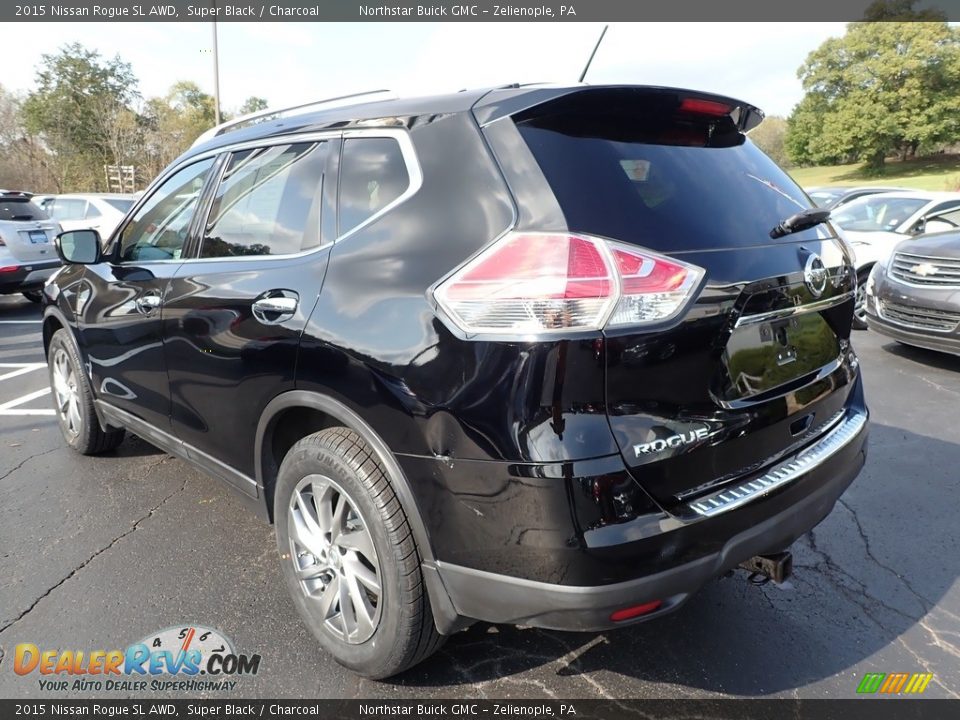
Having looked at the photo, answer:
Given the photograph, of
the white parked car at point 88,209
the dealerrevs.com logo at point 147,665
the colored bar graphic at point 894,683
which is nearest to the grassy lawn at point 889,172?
the white parked car at point 88,209

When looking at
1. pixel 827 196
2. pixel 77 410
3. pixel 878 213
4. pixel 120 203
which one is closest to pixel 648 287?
pixel 77 410

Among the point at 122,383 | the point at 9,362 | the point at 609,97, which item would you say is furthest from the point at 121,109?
the point at 609,97

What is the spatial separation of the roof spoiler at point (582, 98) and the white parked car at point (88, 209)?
499 inches

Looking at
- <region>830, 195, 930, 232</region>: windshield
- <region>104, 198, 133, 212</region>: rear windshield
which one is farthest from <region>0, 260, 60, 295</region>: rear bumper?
<region>830, 195, 930, 232</region>: windshield

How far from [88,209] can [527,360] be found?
546 inches

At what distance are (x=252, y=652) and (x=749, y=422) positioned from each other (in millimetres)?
1904

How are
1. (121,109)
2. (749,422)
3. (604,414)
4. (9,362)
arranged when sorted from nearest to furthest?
1. (604,414)
2. (749,422)
3. (9,362)
4. (121,109)

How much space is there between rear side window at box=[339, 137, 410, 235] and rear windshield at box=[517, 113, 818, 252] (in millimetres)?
463

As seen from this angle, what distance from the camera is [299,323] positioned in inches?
85.4

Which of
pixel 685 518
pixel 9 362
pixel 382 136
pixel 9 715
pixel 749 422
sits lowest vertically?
pixel 9 362

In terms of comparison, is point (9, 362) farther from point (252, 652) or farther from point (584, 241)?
point (584, 241)

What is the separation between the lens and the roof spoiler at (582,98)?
6.12ft

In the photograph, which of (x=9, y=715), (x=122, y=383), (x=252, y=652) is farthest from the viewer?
(x=122, y=383)

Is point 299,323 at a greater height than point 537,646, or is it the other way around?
point 299,323
